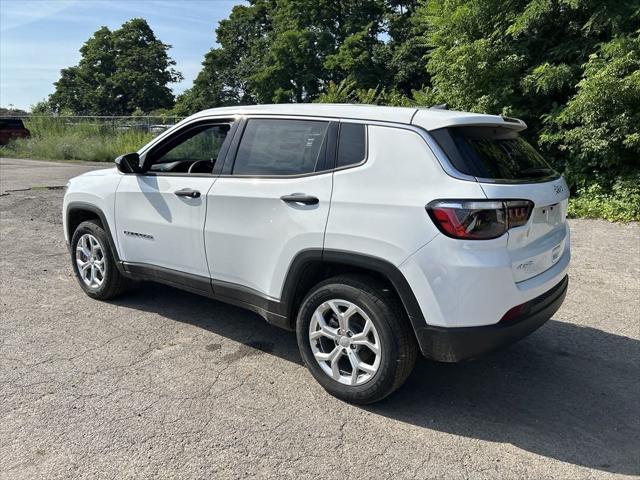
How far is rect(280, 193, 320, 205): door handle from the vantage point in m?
3.29

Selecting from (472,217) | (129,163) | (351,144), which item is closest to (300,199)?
(351,144)

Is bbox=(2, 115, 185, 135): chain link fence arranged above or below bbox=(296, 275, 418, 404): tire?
above

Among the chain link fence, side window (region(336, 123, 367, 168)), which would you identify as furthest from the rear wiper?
the chain link fence

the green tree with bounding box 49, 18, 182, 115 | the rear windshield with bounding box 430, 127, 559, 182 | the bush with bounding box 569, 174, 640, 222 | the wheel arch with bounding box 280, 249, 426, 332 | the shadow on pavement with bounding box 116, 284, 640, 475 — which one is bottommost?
the shadow on pavement with bounding box 116, 284, 640, 475

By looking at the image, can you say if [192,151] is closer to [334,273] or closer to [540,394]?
[334,273]

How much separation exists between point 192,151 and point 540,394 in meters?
3.32

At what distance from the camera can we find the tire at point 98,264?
16.1 ft

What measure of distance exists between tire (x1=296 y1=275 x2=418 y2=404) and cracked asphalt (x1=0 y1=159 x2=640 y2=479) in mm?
167

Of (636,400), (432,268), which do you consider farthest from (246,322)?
(636,400)

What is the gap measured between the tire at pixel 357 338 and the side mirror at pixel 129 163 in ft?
6.70

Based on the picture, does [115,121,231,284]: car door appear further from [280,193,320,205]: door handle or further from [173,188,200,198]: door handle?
[280,193,320,205]: door handle

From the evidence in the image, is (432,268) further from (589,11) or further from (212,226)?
(589,11)

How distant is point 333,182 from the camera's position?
3.25m

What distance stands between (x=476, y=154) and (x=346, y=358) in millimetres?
1471
